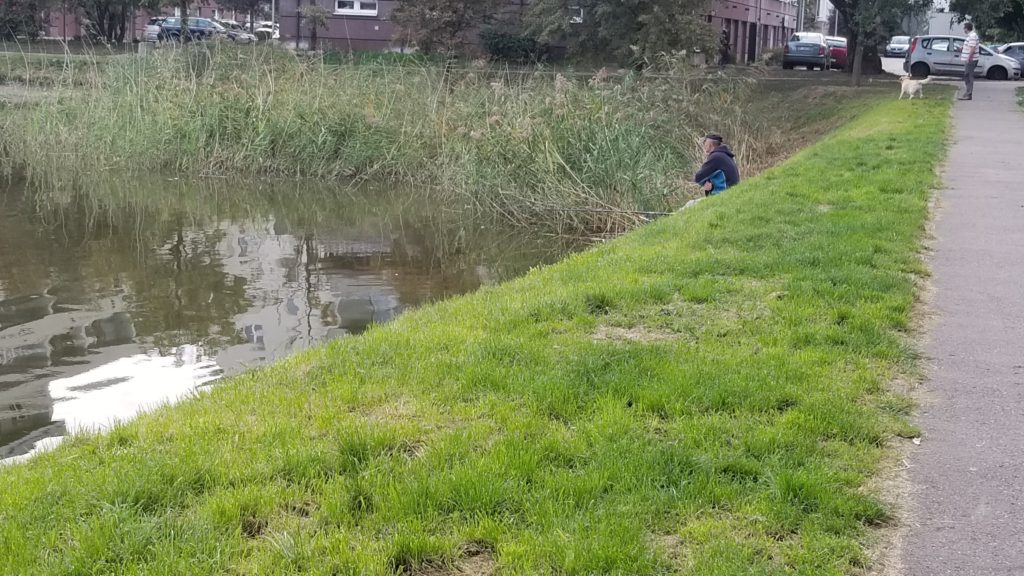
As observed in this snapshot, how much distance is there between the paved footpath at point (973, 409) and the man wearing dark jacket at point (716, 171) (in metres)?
2.94

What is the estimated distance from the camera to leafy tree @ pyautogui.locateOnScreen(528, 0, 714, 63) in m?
33.3

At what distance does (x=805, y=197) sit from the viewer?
11312mm

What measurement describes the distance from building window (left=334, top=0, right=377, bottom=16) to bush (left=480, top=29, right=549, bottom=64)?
7.93 meters

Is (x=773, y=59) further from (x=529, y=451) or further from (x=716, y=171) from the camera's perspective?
(x=529, y=451)

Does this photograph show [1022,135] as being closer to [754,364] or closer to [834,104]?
[834,104]

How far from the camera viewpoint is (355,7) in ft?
152

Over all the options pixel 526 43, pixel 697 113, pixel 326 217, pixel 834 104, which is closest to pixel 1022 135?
pixel 697 113

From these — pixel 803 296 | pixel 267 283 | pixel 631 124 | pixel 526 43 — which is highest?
pixel 526 43

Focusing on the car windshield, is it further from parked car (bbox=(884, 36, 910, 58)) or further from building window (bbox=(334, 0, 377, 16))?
parked car (bbox=(884, 36, 910, 58))

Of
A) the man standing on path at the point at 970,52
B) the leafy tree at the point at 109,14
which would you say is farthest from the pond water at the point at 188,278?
the leafy tree at the point at 109,14

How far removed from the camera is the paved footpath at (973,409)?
3.85m

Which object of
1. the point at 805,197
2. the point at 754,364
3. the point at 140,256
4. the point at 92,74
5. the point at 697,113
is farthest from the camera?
the point at 92,74

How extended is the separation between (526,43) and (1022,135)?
23042 mm

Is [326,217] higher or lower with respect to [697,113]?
lower
